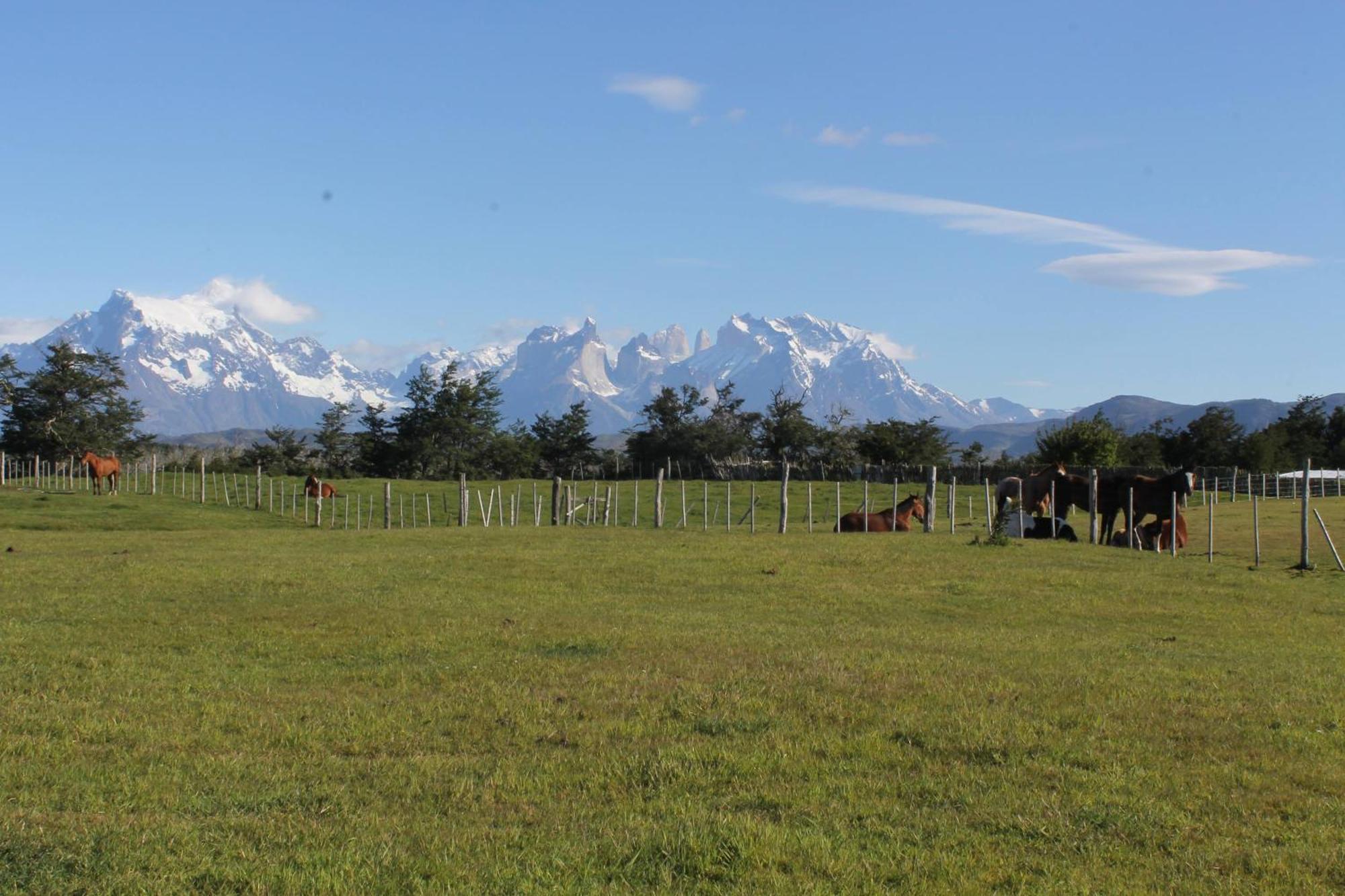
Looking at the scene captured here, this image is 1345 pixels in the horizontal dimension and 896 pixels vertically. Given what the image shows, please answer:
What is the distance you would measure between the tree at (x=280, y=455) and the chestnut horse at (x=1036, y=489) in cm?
5445

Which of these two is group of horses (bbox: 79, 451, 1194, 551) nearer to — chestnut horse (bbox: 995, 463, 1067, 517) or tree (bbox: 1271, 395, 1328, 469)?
chestnut horse (bbox: 995, 463, 1067, 517)

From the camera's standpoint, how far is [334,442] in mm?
100188

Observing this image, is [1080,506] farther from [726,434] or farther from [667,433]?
[667,433]

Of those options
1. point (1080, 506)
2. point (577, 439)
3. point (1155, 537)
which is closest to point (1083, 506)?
point (1080, 506)

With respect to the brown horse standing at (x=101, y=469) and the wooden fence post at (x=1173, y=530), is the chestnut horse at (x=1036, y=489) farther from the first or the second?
the brown horse standing at (x=101, y=469)

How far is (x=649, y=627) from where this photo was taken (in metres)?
15.4

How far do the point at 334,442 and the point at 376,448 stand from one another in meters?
12.5

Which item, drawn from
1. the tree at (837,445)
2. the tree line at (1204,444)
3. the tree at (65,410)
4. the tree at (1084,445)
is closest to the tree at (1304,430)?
the tree line at (1204,444)

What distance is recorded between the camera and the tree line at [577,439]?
73812 millimetres

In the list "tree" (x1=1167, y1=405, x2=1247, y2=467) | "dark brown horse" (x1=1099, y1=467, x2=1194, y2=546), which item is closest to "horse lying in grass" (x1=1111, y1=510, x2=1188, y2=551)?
"dark brown horse" (x1=1099, y1=467, x2=1194, y2=546)

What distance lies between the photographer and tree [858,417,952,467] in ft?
291

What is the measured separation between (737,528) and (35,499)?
27661 millimetres

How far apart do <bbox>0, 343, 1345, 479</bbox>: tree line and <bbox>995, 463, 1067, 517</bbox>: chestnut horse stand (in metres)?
34.7

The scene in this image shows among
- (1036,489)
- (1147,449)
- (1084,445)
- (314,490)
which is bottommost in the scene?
(314,490)
